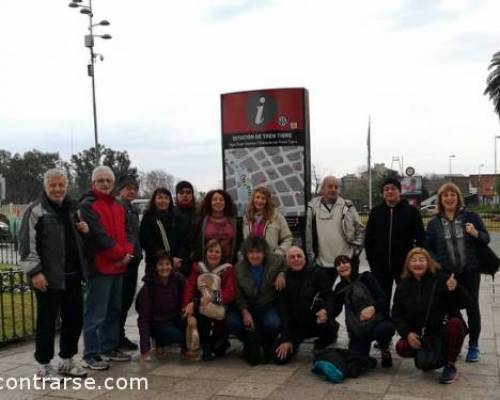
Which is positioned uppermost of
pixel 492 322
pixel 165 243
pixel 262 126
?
pixel 262 126

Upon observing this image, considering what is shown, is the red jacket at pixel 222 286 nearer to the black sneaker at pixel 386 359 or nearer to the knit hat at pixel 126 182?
the knit hat at pixel 126 182

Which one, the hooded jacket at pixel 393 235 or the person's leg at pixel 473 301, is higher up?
the hooded jacket at pixel 393 235

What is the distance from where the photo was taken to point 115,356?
19.0 feet

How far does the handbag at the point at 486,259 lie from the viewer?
Result: 5.54 meters

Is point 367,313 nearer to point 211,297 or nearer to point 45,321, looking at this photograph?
point 211,297

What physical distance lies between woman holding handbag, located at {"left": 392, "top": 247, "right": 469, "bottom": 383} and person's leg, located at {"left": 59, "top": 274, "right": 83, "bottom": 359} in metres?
2.83

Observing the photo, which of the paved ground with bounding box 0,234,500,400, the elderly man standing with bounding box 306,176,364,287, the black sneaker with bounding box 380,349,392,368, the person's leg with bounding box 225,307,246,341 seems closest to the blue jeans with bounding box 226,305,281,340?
the person's leg with bounding box 225,307,246,341

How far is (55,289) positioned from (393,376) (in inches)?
118

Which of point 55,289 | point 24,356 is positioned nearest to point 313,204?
point 55,289

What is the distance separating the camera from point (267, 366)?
5543 mm

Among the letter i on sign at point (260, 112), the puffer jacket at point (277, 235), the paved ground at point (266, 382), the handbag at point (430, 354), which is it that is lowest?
the paved ground at point (266, 382)

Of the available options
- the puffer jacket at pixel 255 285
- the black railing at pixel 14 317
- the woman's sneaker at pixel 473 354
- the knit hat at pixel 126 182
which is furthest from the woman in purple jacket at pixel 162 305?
the woman's sneaker at pixel 473 354

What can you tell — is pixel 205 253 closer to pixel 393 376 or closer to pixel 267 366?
pixel 267 366

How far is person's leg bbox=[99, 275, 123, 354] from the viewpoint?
5770mm
